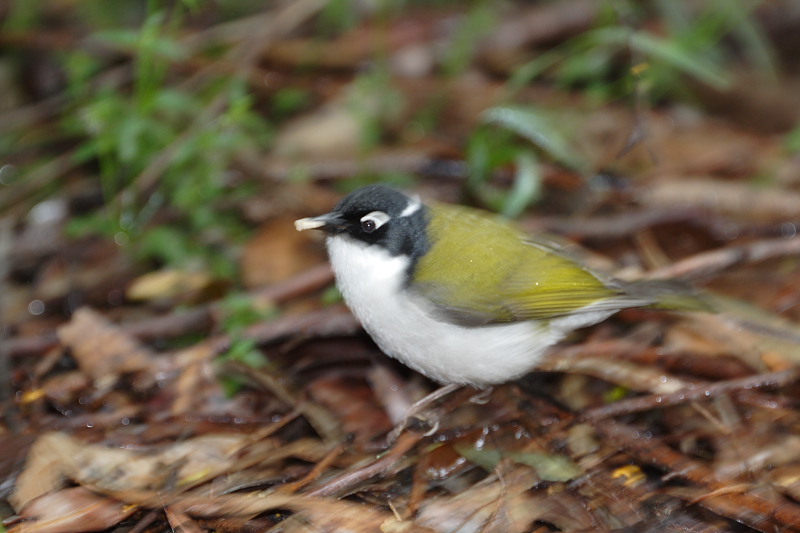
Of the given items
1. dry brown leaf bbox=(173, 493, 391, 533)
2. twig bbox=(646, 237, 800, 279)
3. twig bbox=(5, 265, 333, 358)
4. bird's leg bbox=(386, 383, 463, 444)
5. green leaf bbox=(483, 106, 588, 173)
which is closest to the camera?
dry brown leaf bbox=(173, 493, 391, 533)

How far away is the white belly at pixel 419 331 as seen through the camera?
3.55 m

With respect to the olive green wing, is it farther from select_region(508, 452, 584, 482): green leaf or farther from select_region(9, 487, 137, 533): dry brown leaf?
select_region(9, 487, 137, 533): dry brown leaf

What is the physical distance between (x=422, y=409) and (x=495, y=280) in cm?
69

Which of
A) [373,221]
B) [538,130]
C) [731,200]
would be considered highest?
[373,221]

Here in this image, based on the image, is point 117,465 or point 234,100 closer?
point 117,465

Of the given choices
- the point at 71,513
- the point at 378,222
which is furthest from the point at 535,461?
the point at 71,513

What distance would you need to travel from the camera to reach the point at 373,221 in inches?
141

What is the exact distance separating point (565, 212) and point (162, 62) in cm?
278

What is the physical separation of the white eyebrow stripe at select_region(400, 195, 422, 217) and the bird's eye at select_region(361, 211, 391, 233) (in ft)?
0.41

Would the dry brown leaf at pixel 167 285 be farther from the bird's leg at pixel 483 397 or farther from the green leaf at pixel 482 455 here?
the green leaf at pixel 482 455

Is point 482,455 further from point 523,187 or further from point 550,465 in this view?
point 523,187

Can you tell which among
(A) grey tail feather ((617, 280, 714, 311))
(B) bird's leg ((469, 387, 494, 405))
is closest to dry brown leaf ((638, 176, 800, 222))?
(A) grey tail feather ((617, 280, 714, 311))

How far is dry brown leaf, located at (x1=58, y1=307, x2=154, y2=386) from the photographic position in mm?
3996

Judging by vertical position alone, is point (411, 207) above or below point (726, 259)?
above
